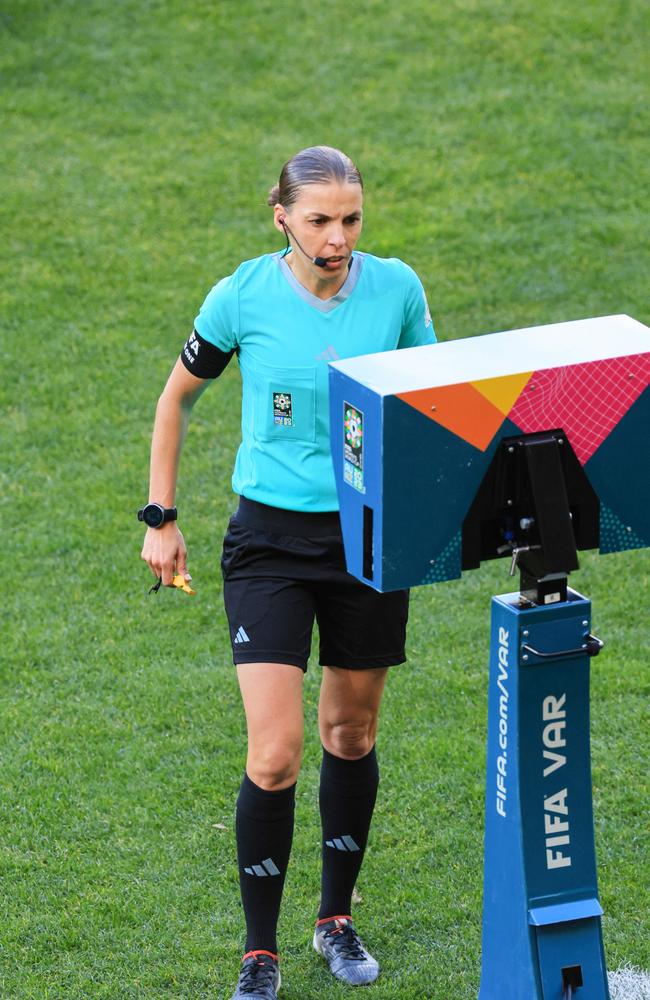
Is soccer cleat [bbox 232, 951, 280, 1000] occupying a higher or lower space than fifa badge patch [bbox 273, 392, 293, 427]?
lower

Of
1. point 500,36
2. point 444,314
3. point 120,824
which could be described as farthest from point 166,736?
point 500,36

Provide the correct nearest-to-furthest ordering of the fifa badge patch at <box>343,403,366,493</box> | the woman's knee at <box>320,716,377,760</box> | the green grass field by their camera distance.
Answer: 1. the fifa badge patch at <box>343,403,366,493</box>
2. the woman's knee at <box>320,716,377,760</box>
3. the green grass field

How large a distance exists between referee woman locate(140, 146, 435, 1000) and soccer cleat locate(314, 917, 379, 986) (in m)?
0.21

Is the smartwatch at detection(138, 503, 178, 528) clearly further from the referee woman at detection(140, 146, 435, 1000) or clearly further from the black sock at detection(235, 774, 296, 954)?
the black sock at detection(235, 774, 296, 954)

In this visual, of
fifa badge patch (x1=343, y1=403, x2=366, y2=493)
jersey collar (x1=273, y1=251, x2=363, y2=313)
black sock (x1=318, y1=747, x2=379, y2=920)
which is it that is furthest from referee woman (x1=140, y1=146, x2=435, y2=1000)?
fifa badge patch (x1=343, y1=403, x2=366, y2=493)

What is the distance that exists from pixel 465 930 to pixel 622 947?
1.47 feet

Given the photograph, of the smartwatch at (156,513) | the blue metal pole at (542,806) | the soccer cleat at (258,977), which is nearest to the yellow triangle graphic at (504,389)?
the blue metal pole at (542,806)

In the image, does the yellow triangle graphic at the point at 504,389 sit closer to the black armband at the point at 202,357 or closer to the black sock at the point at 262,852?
the black armband at the point at 202,357

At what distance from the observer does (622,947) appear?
4422mm

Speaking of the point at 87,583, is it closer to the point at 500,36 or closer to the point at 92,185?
the point at 92,185

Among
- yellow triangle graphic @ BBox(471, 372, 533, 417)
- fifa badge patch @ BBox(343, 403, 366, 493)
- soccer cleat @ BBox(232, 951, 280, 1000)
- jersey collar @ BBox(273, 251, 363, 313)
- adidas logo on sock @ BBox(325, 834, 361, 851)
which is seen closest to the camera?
yellow triangle graphic @ BBox(471, 372, 533, 417)

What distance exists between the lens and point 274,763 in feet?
13.2

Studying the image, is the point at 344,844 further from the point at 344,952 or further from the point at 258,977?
the point at 258,977

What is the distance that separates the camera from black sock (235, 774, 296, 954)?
4.11 m
